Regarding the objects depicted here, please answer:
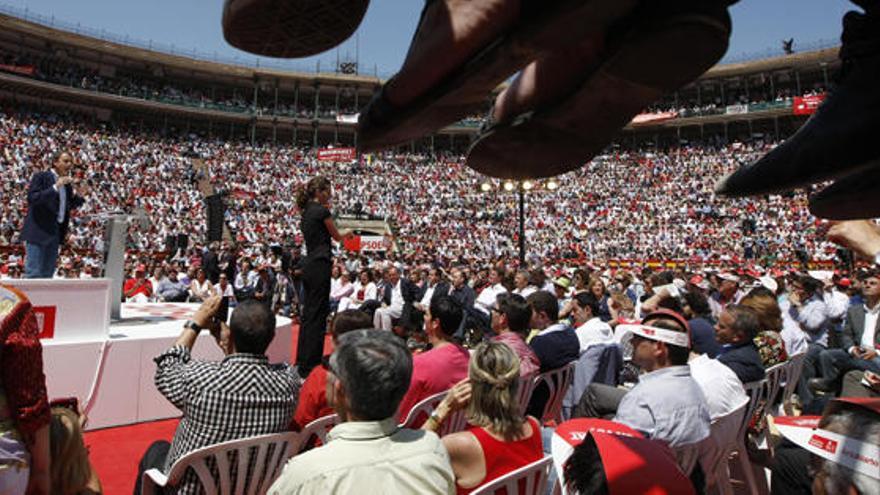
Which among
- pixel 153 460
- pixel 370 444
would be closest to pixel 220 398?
pixel 153 460

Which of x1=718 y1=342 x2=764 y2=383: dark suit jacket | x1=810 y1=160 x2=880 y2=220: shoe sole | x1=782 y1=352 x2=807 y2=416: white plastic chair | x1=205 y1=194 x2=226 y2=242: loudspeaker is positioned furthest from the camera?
x1=205 y1=194 x2=226 y2=242: loudspeaker

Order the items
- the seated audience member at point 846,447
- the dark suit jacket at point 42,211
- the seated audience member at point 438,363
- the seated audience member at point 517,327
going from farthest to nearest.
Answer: the dark suit jacket at point 42,211, the seated audience member at point 517,327, the seated audience member at point 438,363, the seated audience member at point 846,447

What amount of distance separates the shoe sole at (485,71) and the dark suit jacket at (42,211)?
4620 mm

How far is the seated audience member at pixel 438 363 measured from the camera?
2865mm

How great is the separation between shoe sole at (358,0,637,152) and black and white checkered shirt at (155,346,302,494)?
57.4 inches

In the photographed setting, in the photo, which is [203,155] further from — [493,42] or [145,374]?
[493,42]

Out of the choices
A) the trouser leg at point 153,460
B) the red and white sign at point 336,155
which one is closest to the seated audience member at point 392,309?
the trouser leg at point 153,460

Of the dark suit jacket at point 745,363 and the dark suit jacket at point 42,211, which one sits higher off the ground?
the dark suit jacket at point 42,211

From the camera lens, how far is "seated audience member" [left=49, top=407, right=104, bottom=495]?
1865 millimetres

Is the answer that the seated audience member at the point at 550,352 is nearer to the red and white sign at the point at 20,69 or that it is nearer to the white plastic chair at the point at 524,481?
the white plastic chair at the point at 524,481

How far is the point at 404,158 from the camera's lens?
1499 inches

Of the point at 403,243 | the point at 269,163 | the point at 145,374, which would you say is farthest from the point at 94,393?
the point at 269,163

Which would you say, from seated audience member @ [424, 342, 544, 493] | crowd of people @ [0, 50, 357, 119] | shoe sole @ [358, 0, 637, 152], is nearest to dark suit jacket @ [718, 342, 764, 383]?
seated audience member @ [424, 342, 544, 493]

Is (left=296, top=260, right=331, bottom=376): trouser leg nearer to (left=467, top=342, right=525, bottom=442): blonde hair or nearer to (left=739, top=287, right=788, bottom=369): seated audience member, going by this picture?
(left=467, top=342, right=525, bottom=442): blonde hair
